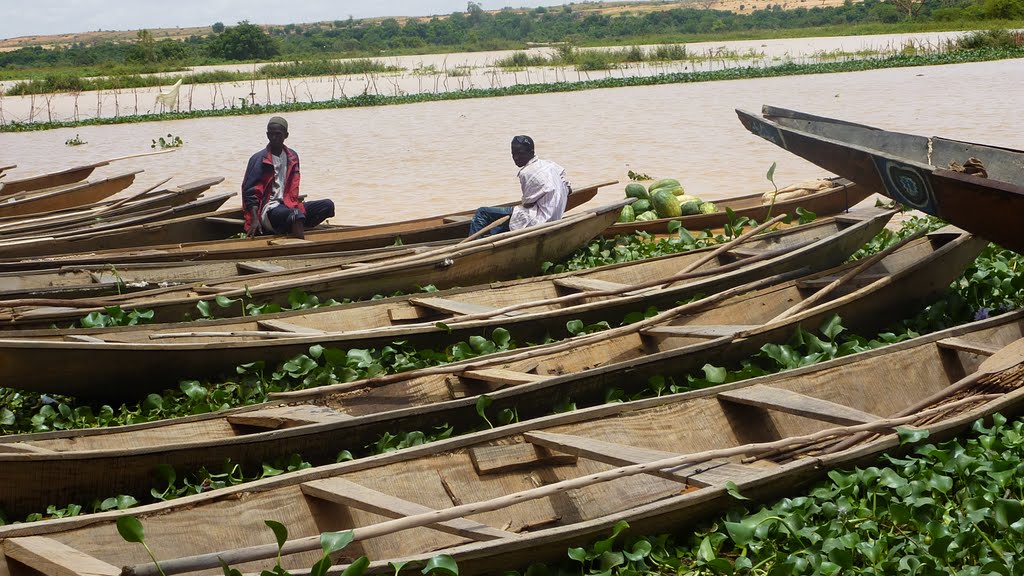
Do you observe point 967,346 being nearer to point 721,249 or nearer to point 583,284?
point 721,249

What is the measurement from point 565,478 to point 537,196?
12.5 ft

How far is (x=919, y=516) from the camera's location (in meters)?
3.39

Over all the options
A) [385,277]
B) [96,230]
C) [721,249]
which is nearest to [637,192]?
[721,249]

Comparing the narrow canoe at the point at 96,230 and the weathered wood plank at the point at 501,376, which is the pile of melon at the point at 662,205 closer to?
the narrow canoe at the point at 96,230

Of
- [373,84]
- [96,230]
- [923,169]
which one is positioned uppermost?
Answer: [373,84]

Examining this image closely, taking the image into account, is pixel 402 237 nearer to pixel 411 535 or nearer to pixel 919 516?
pixel 411 535

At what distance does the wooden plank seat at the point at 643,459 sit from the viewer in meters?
3.38

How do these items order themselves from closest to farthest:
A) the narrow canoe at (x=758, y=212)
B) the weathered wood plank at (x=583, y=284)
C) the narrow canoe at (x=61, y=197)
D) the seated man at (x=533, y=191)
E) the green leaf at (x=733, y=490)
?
the green leaf at (x=733, y=490) → the weathered wood plank at (x=583, y=284) → the seated man at (x=533, y=191) → the narrow canoe at (x=758, y=212) → the narrow canoe at (x=61, y=197)

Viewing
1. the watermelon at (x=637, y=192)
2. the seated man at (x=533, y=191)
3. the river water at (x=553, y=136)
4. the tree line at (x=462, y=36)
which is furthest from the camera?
the tree line at (x=462, y=36)

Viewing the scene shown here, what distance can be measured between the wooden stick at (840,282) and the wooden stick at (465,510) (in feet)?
4.16

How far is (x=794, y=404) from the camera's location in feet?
12.7

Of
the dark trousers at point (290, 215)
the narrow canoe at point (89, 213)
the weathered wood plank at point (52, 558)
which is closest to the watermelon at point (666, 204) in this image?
the dark trousers at point (290, 215)

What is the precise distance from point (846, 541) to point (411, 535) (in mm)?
1459

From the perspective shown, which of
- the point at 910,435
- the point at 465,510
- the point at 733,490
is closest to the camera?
the point at 465,510
